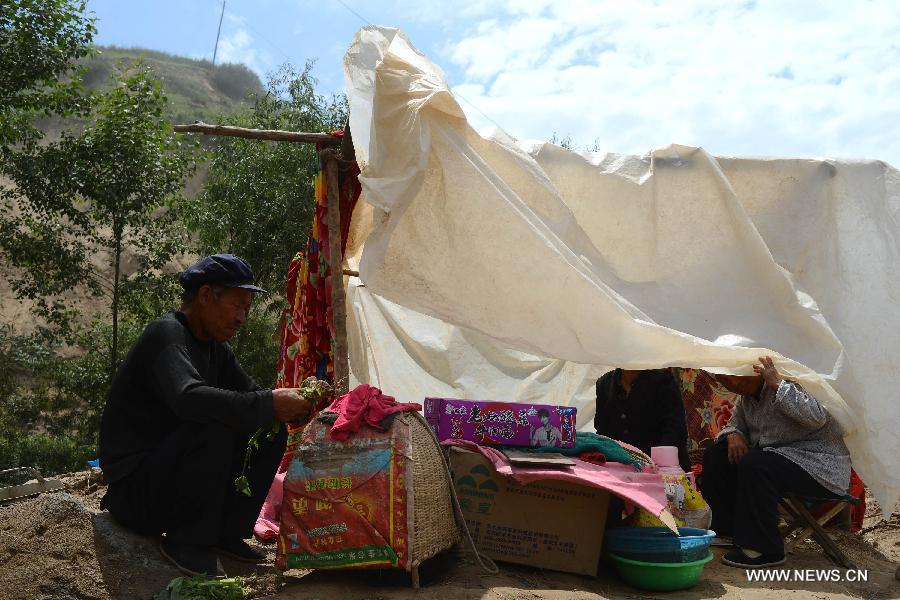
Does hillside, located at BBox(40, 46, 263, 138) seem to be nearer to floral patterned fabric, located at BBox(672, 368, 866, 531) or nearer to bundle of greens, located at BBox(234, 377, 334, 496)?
floral patterned fabric, located at BBox(672, 368, 866, 531)

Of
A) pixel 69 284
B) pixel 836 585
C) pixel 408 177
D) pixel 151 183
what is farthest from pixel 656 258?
pixel 69 284

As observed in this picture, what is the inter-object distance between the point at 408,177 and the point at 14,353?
354 inches

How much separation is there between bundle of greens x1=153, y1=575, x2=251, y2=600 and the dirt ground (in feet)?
0.44

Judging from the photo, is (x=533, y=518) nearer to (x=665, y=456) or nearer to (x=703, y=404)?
(x=665, y=456)

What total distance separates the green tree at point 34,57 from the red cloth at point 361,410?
6.47m

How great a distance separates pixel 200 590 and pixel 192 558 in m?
0.25

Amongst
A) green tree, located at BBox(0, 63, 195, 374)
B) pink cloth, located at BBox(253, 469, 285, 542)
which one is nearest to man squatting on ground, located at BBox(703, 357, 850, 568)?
pink cloth, located at BBox(253, 469, 285, 542)

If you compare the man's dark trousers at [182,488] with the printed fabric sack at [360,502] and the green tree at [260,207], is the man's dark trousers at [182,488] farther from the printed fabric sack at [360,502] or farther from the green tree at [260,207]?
the green tree at [260,207]

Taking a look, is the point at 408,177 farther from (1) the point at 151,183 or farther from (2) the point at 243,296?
(1) the point at 151,183

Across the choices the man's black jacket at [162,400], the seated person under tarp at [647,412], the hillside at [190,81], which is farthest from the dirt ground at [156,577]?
the hillside at [190,81]

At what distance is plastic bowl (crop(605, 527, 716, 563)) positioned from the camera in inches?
131

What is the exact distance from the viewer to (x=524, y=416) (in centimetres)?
362

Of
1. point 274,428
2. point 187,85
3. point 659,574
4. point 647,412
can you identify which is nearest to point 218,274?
point 274,428

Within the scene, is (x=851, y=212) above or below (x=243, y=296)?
above
